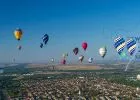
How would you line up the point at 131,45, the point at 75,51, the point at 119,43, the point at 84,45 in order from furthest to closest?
the point at 75,51
the point at 84,45
the point at 131,45
the point at 119,43

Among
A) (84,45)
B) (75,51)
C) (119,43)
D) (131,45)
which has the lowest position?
(131,45)

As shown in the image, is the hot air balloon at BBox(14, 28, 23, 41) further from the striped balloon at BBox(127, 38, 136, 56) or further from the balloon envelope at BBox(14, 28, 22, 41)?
the striped balloon at BBox(127, 38, 136, 56)

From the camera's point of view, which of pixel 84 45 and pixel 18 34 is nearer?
pixel 18 34

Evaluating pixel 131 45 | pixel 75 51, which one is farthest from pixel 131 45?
pixel 75 51

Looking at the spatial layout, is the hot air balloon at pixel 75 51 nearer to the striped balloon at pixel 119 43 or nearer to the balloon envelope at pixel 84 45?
the balloon envelope at pixel 84 45

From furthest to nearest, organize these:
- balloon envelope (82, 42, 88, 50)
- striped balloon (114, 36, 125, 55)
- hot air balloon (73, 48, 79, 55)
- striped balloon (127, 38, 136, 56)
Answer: hot air balloon (73, 48, 79, 55) → balloon envelope (82, 42, 88, 50) → striped balloon (127, 38, 136, 56) → striped balloon (114, 36, 125, 55)

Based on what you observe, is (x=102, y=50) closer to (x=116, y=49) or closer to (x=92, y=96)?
(x=116, y=49)

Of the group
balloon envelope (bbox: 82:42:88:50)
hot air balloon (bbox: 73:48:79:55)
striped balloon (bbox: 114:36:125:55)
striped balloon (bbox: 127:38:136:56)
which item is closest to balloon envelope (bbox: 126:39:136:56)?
striped balloon (bbox: 127:38:136:56)

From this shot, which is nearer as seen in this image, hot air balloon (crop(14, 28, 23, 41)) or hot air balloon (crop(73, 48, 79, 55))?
hot air balloon (crop(14, 28, 23, 41))

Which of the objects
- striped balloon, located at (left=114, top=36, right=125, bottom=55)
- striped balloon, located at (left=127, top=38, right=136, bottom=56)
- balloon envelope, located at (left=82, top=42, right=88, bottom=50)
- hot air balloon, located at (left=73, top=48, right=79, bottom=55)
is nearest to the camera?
striped balloon, located at (left=114, top=36, right=125, bottom=55)

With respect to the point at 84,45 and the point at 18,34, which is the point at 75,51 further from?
the point at 18,34

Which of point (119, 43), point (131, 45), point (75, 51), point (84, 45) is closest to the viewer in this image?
point (119, 43)

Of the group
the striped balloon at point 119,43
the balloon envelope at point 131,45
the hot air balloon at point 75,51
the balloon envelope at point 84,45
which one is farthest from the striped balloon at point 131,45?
the hot air balloon at point 75,51
